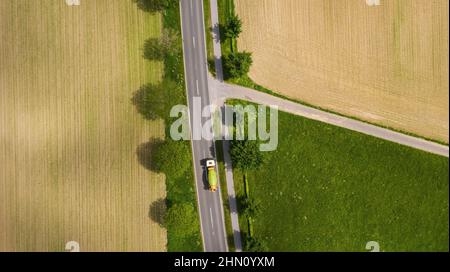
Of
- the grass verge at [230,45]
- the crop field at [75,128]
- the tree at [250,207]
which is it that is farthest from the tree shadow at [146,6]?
the tree at [250,207]

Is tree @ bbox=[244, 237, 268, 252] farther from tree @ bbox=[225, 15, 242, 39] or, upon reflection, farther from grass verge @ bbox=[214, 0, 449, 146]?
tree @ bbox=[225, 15, 242, 39]

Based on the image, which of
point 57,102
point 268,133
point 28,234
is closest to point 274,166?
point 268,133

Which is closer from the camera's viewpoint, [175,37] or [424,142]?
[175,37]

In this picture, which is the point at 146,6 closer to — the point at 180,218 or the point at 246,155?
the point at 246,155

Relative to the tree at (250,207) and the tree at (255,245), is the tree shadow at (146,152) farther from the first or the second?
the tree at (255,245)

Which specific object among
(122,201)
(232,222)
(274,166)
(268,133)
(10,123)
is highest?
(10,123)

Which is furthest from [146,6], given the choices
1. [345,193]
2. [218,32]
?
[345,193]

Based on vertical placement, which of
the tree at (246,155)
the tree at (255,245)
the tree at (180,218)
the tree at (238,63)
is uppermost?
the tree at (238,63)

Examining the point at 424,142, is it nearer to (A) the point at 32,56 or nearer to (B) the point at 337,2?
(B) the point at 337,2
